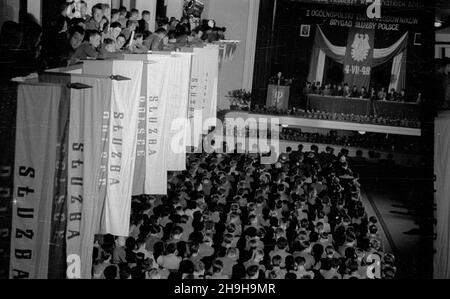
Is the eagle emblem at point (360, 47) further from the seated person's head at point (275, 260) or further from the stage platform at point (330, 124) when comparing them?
the seated person's head at point (275, 260)

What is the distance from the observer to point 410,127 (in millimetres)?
15625

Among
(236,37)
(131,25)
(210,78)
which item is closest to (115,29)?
(131,25)

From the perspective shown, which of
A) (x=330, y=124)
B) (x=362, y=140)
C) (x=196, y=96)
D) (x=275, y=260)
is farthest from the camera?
(x=362, y=140)

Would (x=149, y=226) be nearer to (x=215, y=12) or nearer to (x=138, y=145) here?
(x=138, y=145)

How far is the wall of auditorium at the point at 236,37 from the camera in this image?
17.2 metres

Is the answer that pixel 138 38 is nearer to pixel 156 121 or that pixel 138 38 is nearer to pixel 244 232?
pixel 156 121

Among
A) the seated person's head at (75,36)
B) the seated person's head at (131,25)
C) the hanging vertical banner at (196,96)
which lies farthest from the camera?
the hanging vertical banner at (196,96)

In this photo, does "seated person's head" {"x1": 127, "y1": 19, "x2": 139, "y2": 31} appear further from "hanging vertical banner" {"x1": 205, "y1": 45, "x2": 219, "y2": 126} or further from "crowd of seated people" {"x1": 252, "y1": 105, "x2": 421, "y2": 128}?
"crowd of seated people" {"x1": 252, "y1": 105, "x2": 421, "y2": 128}

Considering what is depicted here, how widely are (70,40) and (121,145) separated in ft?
3.68

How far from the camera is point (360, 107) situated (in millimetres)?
16703

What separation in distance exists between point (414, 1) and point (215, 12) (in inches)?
229

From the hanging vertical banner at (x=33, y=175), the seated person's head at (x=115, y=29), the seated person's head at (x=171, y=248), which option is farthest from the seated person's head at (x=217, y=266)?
the seated person's head at (x=115, y=29)

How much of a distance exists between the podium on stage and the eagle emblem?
2596 millimetres

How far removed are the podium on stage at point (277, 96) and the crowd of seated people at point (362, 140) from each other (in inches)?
47.5
